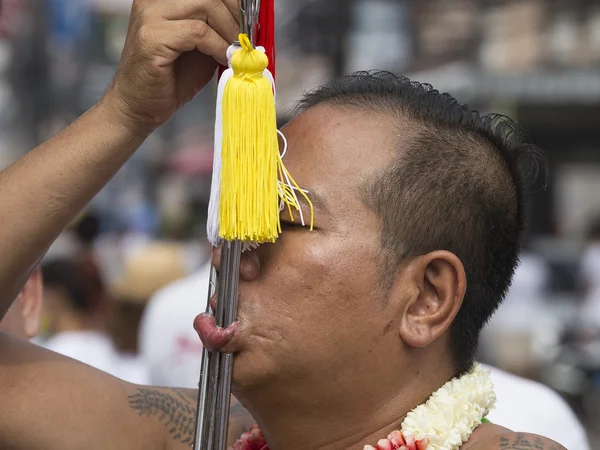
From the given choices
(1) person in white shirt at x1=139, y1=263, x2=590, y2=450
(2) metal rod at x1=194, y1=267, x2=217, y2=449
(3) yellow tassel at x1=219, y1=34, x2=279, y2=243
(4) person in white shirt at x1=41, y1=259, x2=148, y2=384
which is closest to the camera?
(3) yellow tassel at x1=219, y1=34, x2=279, y2=243

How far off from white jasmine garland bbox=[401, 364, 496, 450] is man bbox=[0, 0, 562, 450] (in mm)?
36

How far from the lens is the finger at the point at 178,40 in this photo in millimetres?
2283

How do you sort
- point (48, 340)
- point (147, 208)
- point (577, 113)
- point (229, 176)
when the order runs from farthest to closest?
point (147, 208) < point (577, 113) < point (48, 340) < point (229, 176)

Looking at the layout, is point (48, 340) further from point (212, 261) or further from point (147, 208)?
point (147, 208)

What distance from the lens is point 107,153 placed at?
2.41 metres

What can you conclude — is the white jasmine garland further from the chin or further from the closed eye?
the closed eye

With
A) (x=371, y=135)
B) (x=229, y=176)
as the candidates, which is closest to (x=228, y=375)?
(x=229, y=176)

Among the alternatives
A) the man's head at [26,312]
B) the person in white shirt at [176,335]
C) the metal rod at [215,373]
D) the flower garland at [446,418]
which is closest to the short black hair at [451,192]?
the flower garland at [446,418]

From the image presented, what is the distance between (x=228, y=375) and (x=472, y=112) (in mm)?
940

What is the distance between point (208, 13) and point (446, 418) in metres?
1.09

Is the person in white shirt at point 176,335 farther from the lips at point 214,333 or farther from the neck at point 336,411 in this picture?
the lips at point 214,333

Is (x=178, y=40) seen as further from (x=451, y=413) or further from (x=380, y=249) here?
(x=451, y=413)

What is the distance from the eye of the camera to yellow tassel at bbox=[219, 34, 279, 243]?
7.25ft

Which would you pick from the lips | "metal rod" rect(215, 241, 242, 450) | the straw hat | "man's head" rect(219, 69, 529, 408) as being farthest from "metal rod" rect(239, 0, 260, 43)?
the straw hat
